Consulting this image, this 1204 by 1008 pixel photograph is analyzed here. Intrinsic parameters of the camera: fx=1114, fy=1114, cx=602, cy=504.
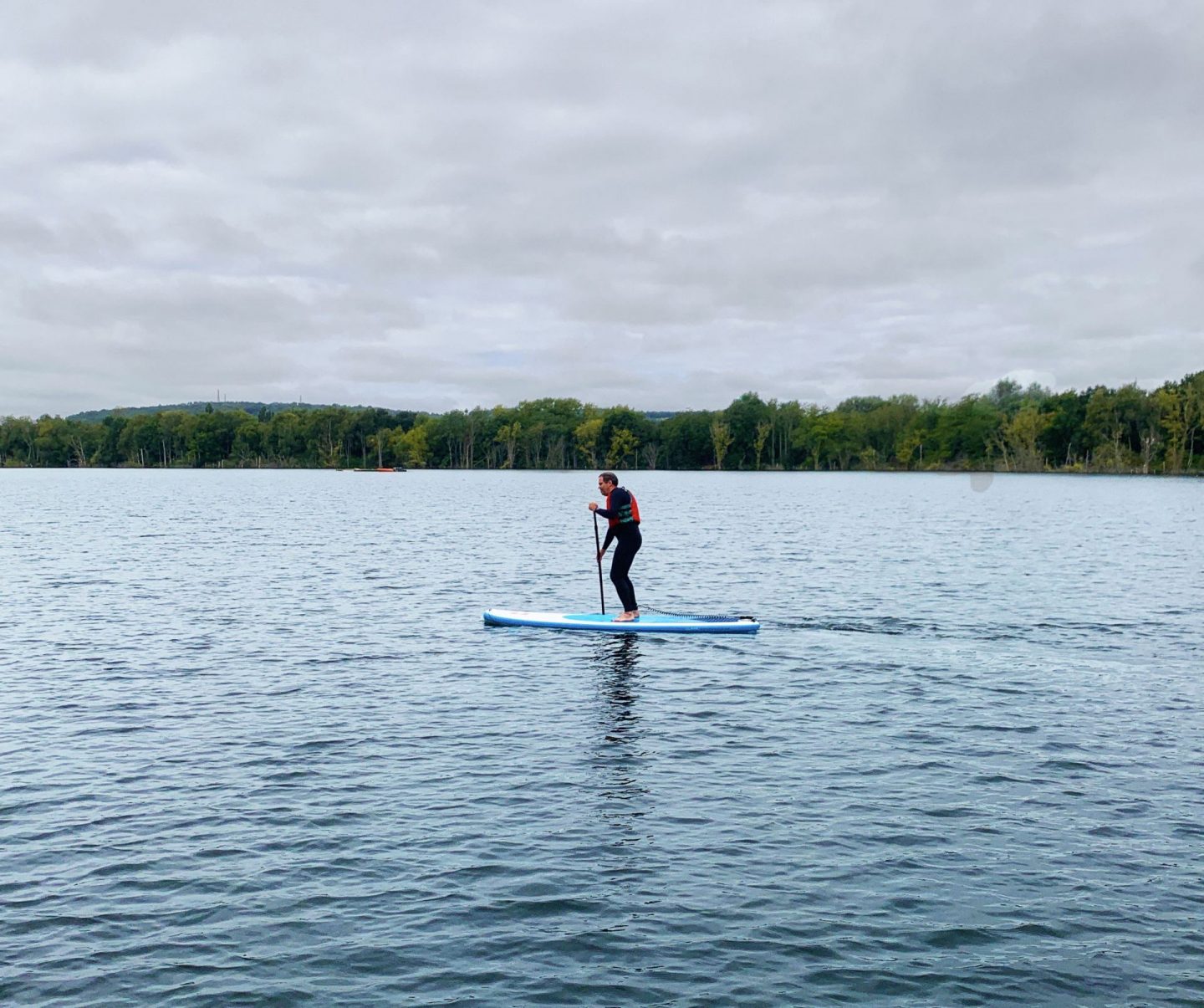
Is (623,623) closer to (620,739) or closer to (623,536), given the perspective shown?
(623,536)

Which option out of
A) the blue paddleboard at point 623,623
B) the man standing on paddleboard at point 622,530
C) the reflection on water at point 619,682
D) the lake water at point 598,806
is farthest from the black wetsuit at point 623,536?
the lake water at point 598,806

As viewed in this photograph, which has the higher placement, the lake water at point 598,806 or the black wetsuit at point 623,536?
the black wetsuit at point 623,536

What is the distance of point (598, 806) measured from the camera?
13102mm

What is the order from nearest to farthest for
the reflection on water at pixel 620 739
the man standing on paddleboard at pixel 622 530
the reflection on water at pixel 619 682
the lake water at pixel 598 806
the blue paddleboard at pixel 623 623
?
the lake water at pixel 598 806 → the reflection on water at pixel 620 739 → the reflection on water at pixel 619 682 → the man standing on paddleboard at pixel 622 530 → the blue paddleboard at pixel 623 623

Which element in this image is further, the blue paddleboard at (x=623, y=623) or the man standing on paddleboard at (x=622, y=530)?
the blue paddleboard at (x=623, y=623)

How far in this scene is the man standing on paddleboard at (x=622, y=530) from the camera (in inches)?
998

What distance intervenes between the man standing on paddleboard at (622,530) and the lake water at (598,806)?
176 cm

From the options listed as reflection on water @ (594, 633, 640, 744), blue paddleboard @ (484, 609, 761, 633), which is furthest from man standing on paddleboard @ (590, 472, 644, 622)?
reflection on water @ (594, 633, 640, 744)

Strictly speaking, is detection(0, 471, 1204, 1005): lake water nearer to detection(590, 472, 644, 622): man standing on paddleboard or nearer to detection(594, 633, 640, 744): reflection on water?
detection(594, 633, 640, 744): reflection on water

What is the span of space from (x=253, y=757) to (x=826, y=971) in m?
8.82

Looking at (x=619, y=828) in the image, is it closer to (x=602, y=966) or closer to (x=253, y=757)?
(x=602, y=966)

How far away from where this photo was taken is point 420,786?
44.8 ft

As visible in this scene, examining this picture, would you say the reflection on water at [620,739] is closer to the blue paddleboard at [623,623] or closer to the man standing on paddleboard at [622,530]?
the blue paddleboard at [623,623]

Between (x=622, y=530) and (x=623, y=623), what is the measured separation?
2.20m
